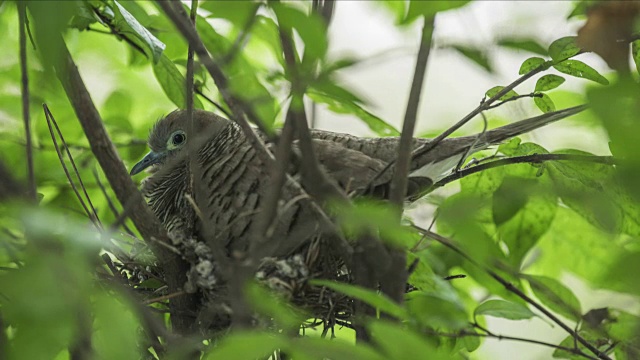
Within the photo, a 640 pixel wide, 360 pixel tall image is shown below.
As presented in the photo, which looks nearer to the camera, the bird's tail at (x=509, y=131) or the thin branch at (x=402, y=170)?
the thin branch at (x=402, y=170)

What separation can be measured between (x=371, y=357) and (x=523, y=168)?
0.71 metres

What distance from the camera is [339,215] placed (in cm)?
73

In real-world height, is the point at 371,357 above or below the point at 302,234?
below

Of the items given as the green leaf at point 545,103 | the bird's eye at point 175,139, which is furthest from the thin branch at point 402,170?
the bird's eye at point 175,139

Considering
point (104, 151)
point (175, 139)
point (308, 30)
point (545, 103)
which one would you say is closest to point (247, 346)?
point (308, 30)

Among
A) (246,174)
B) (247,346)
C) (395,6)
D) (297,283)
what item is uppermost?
(395,6)

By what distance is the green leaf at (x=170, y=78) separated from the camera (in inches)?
44.3

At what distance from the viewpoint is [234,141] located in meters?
1.36

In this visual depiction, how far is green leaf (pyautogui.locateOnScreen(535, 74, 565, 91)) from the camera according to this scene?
0.93 m

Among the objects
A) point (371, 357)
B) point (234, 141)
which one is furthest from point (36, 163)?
point (371, 357)

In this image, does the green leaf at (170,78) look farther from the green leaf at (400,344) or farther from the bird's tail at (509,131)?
the green leaf at (400,344)

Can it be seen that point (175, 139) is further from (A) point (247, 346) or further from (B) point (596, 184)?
(A) point (247, 346)

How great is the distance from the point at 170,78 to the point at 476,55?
0.72 meters

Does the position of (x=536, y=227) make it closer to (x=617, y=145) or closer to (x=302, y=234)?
(x=302, y=234)
